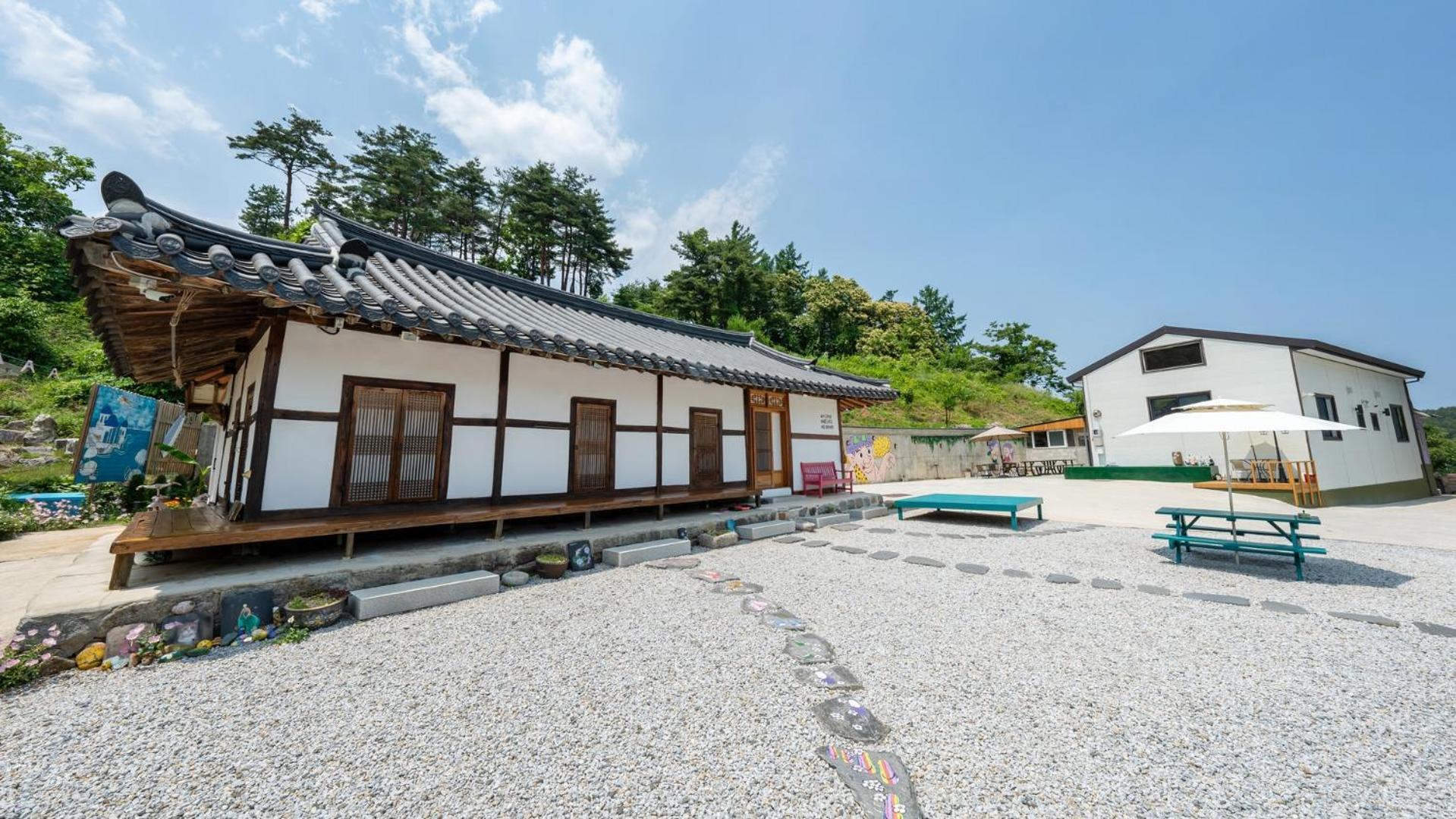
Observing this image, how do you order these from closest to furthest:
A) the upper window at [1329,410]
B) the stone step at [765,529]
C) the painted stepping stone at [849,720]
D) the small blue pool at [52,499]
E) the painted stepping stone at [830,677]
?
the painted stepping stone at [849,720] < the painted stepping stone at [830,677] < the stone step at [765,529] < the small blue pool at [52,499] < the upper window at [1329,410]

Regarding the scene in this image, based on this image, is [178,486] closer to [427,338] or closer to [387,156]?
[427,338]

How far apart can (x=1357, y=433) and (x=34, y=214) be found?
47279 millimetres

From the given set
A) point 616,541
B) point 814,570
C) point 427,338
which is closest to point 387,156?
point 427,338

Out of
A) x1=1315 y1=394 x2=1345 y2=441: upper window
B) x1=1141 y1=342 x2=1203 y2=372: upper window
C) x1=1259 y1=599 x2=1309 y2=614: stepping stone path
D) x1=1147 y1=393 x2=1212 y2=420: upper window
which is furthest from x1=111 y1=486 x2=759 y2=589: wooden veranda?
x1=1315 y1=394 x2=1345 y2=441: upper window

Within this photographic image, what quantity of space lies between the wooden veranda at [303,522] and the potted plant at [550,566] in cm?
69

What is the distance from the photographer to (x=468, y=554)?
4.80 m

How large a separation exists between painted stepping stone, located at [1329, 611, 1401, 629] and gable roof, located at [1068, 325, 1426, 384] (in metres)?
12.9

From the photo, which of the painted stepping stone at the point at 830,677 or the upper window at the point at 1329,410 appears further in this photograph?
the upper window at the point at 1329,410

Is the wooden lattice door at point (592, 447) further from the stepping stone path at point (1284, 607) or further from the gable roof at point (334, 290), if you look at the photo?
the stepping stone path at point (1284, 607)

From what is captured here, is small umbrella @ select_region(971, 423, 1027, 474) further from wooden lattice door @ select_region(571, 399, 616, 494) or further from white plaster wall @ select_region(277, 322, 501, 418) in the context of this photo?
white plaster wall @ select_region(277, 322, 501, 418)

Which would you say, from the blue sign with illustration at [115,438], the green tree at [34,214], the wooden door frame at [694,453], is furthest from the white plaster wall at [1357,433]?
the green tree at [34,214]

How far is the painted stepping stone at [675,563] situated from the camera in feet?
18.3

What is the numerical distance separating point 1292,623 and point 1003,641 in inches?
102

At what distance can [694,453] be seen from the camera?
8008mm
